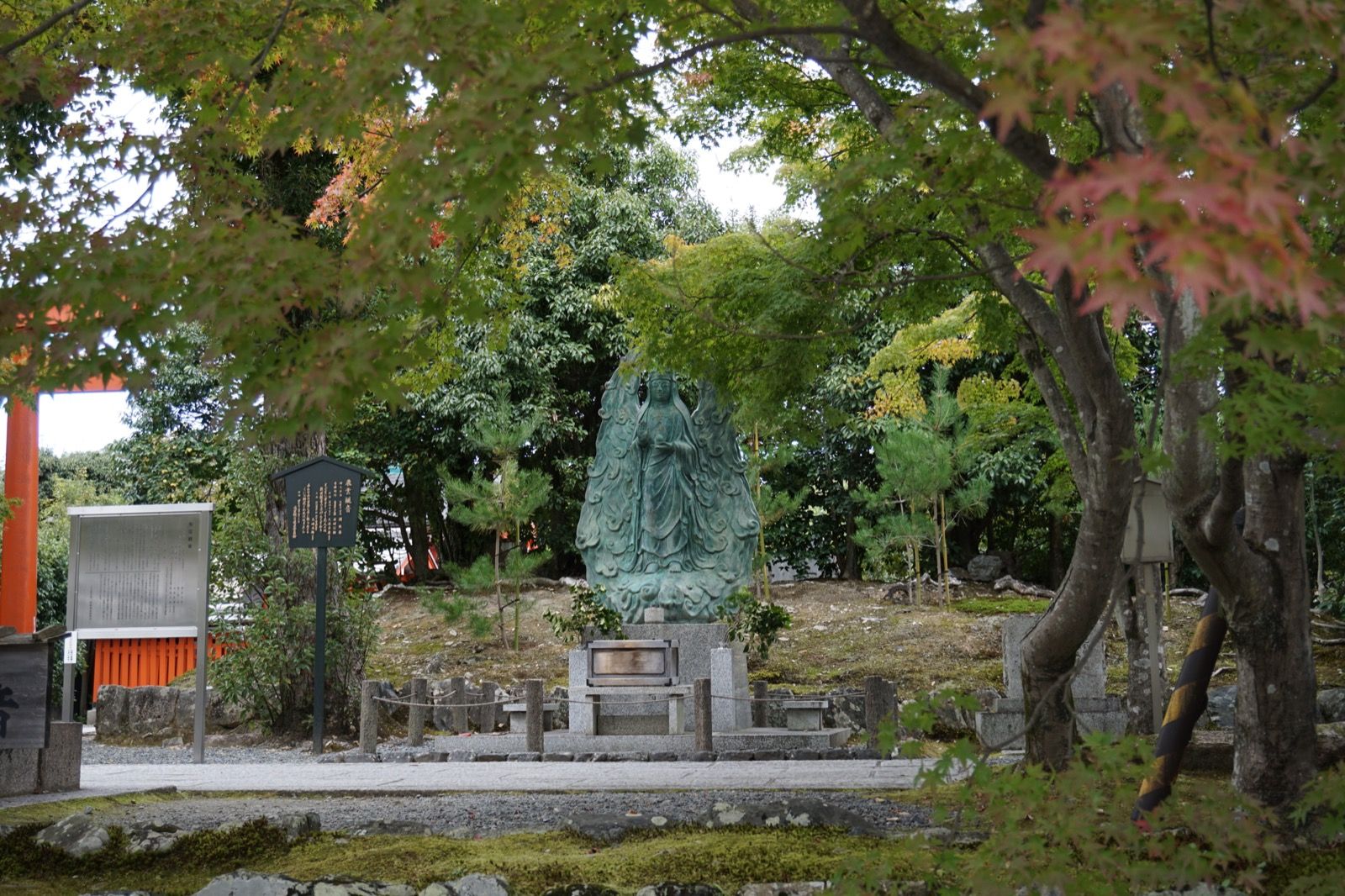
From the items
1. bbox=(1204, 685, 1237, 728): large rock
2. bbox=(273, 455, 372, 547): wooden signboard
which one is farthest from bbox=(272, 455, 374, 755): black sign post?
bbox=(1204, 685, 1237, 728): large rock

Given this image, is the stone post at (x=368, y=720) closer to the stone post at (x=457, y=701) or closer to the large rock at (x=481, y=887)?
the stone post at (x=457, y=701)

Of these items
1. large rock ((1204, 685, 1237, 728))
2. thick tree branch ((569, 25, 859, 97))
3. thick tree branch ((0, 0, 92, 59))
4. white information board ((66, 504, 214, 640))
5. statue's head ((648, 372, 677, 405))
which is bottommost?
large rock ((1204, 685, 1237, 728))

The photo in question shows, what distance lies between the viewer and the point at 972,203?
13.9 ft

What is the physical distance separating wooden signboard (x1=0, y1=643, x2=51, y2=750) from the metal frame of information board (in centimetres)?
342

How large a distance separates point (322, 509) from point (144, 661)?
587 centimetres

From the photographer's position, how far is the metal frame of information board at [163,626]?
385 inches

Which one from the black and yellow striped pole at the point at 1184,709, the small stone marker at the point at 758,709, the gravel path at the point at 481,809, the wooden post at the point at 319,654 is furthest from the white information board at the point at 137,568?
the black and yellow striped pole at the point at 1184,709

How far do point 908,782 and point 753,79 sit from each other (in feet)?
14.0

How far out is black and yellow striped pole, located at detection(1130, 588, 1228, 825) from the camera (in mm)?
4230

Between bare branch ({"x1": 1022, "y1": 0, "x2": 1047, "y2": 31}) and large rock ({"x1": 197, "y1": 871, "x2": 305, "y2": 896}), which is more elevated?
bare branch ({"x1": 1022, "y1": 0, "x2": 1047, "y2": 31})

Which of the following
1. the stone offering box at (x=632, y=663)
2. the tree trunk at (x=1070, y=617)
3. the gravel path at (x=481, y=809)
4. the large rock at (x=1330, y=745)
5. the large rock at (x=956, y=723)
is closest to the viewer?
the tree trunk at (x=1070, y=617)

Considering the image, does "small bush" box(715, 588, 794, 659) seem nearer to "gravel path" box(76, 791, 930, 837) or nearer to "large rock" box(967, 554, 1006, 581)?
"gravel path" box(76, 791, 930, 837)

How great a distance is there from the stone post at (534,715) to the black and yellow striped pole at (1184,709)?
6155mm

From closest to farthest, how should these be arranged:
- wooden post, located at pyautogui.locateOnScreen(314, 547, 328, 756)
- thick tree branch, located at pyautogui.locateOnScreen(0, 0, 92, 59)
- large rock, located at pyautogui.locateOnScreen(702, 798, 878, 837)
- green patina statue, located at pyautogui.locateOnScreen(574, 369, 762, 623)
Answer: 1. thick tree branch, located at pyautogui.locateOnScreen(0, 0, 92, 59)
2. large rock, located at pyautogui.locateOnScreen(702, 798, 878, 837)
3. wooden post, located at pyautogui.locateOnScreen(314, 547, 328, 756)
4. green patina statue, located at pyautogui.locateOnScreen(574, 369, 762, 623)
